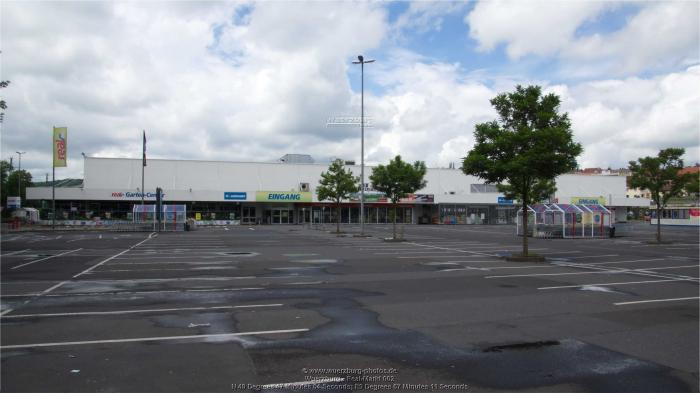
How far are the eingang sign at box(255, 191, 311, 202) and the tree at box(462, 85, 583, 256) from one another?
4156 cm

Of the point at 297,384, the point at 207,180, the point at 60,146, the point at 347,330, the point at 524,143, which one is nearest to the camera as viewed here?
the point at 297,384

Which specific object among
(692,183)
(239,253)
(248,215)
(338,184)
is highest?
(338,184)

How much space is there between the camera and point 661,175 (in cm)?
3141

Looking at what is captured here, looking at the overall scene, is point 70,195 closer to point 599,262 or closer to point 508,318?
point 599,262

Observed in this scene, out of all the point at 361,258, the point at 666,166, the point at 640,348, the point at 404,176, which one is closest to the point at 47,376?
the point at 640,348

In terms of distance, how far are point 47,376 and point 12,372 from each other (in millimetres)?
488

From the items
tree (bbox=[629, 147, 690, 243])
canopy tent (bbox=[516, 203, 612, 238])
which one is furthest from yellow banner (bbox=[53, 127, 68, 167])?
tree (bbox=[629, 147, 690, 243])

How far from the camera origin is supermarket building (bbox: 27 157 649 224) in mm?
57188

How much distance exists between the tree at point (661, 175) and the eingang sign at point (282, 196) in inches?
1480

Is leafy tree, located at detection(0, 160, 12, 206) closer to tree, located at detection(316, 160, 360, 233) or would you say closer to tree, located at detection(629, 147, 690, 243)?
tree, located at detection(316, 160, 360, 233)

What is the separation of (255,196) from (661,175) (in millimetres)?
41438

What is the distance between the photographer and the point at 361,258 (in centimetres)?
2044

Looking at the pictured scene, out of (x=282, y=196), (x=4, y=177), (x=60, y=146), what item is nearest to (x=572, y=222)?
(x=282, y=196)

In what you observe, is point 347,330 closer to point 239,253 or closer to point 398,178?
point 239,253
